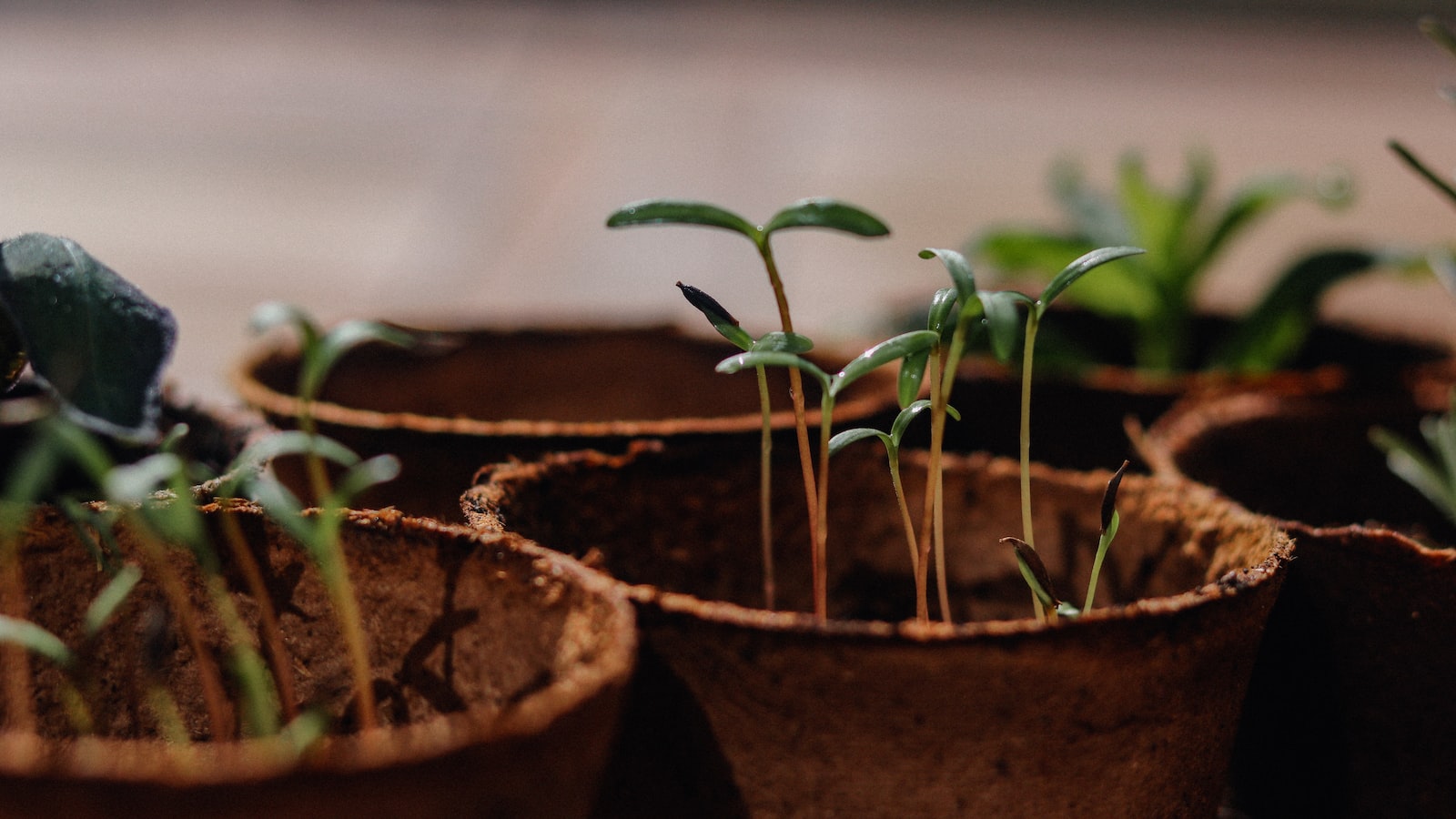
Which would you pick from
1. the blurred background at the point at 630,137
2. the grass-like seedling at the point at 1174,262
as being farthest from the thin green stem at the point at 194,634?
the grass-like seedling at the point at 1174,262

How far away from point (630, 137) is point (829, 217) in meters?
2.33

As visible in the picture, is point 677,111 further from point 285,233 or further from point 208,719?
point 208,719

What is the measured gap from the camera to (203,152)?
2350 millimetres

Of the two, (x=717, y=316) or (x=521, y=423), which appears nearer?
(x=717, y=316)

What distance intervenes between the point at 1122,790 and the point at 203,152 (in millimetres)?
2280

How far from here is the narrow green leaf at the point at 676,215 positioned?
0.42 m

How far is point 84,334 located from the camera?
1.34ft

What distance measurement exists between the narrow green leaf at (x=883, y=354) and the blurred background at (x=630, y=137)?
1.48 feet

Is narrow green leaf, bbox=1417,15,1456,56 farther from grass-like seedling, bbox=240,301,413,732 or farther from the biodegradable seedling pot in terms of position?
grass-like seedling, bbox=240,301,413,732

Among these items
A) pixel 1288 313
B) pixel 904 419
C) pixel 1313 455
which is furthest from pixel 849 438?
pixel 1288 313

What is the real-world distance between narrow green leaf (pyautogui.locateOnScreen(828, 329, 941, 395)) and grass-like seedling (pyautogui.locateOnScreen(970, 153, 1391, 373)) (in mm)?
628

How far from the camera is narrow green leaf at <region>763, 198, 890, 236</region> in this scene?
16.3 inches

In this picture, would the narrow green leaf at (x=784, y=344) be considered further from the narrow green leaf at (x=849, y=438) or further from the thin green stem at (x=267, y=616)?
the thin green stem at (x=267, y=616)

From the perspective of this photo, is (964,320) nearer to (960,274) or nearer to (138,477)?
(960,274)
